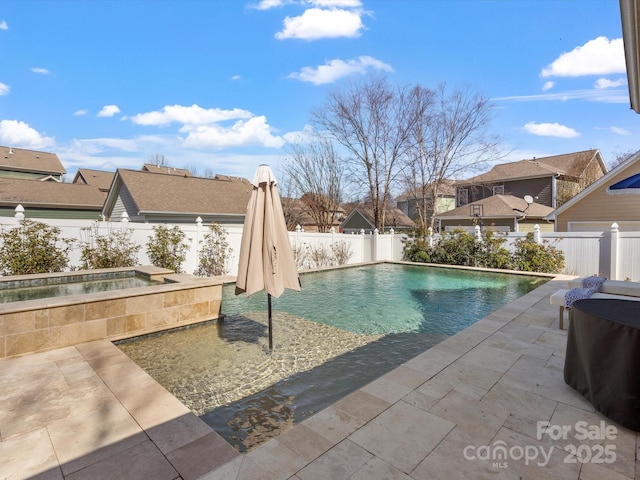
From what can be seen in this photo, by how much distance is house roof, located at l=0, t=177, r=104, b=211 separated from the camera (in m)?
17.4

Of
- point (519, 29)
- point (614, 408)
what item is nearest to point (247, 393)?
point (614, 408)

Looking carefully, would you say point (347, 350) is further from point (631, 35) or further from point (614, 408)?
point (631, 35)

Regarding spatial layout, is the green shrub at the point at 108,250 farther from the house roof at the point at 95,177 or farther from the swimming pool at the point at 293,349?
the house roof at the point at 95,177

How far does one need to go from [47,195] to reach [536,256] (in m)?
24.0

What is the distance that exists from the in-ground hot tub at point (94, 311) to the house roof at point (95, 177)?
69.9 ft

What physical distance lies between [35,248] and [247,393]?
23.9 feet

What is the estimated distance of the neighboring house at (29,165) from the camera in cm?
2603

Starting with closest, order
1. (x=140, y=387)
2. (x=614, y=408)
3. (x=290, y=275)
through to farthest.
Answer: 1. (x=614, y=408)
2. (x=140, y=387)
3. (x=290, y=275)

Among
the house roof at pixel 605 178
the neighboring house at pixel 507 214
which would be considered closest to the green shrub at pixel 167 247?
the neighboring house at pixel 507 214

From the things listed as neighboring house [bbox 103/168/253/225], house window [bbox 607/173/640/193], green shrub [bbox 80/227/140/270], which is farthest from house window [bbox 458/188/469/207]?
green shrub [bbox 80/227/140/270]

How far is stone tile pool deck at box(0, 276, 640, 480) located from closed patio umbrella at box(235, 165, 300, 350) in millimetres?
1594

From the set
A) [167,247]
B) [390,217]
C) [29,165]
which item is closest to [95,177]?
[29,165]

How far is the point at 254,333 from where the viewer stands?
5.21 metres

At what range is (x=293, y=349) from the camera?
4543 millimetres
